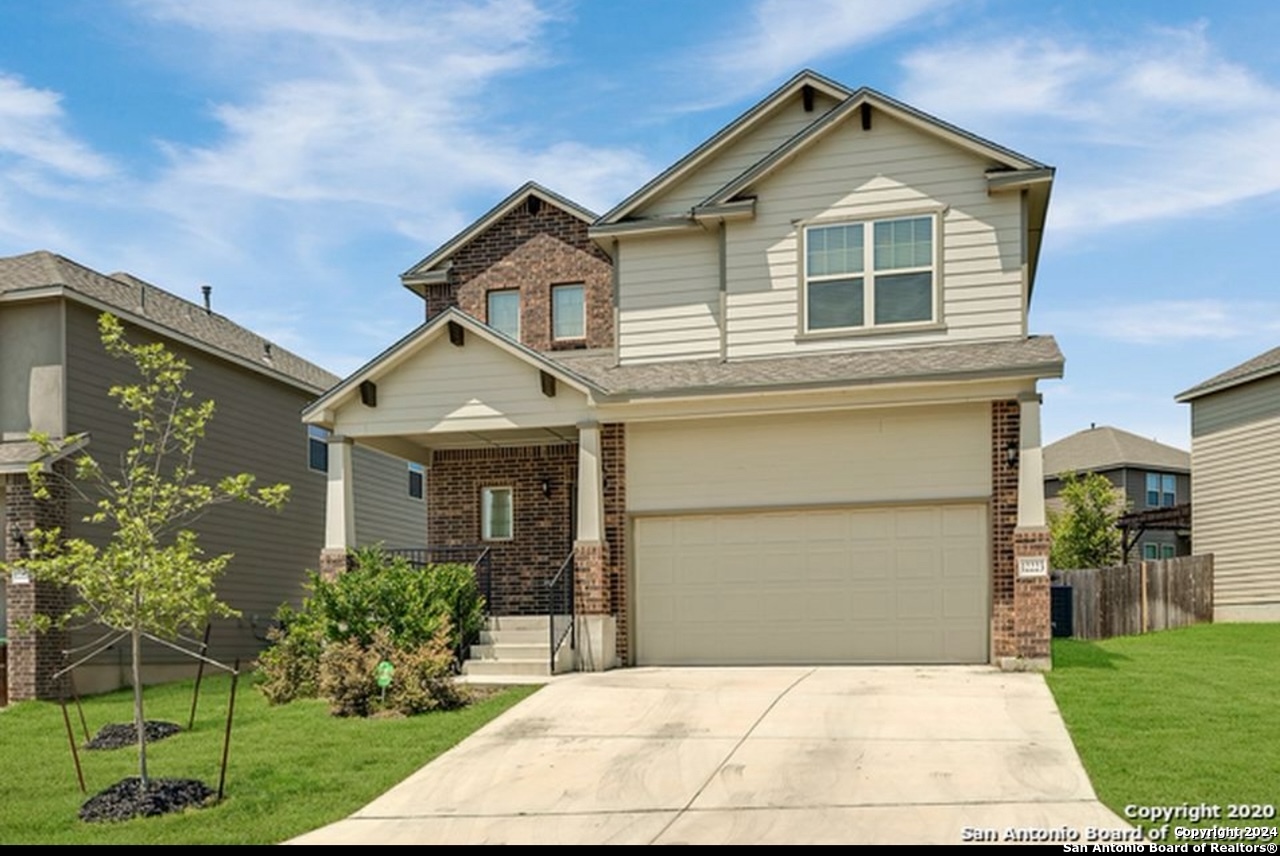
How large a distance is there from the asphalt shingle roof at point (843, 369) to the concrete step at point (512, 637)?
141 inches

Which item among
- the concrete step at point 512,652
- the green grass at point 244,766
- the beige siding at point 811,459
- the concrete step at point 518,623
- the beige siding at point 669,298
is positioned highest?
the beige siding at point 669,298

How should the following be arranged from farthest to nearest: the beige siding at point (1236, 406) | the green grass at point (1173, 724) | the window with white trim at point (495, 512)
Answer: the beige siding at point (1236, 406) → the window with white trim at point (495, 512) → the green grass at point (1173, 724)

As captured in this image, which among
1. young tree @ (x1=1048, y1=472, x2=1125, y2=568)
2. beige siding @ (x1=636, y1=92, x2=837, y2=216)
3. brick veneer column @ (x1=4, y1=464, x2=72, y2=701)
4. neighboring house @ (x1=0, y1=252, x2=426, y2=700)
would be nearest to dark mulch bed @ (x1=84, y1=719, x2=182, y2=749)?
neighboring house @ (x1=0, y1=252, x2=426, y2=700)

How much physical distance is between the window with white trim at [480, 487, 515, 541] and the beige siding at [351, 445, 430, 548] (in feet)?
20.5

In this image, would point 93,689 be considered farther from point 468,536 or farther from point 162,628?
point 162,628

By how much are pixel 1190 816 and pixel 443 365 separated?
1136 centimetres

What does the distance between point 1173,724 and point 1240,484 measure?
18.4 meters

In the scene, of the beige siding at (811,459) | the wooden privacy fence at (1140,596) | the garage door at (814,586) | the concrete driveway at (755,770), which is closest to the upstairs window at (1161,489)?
the wooden privacy fence at (1140,596)

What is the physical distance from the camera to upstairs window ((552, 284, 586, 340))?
20.2 m

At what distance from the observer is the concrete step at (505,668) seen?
15.3m

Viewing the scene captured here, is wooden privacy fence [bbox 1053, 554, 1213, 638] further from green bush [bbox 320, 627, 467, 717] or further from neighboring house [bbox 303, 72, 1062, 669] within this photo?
green bush [bbox 320, 627, 467, 717]

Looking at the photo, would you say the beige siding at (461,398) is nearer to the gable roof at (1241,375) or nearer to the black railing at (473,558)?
the black railing at (473,558)

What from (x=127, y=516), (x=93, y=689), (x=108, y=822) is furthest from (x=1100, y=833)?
(x=93, y=689)

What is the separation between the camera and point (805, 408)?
15.8 meters
